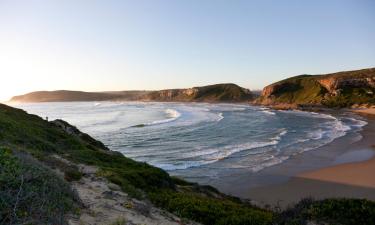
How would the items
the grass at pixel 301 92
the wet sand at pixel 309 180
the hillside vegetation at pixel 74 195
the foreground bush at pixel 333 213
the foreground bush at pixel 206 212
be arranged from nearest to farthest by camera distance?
the hillside vegetation at pixel 74 195 < the foreground bush at pixel 333 213 < the foreground bush at pixel 206 212 < the wet sand at pixel 309 180 < the grass at pixel 301 92

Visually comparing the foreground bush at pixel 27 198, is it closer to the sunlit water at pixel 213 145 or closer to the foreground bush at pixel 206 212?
the foreground bush at pixel 206 212

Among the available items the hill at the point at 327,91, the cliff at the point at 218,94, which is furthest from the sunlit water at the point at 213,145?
the cliff at the point at 218,94

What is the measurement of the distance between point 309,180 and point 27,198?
20194 millimetres

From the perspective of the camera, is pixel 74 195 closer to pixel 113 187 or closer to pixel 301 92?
pixel 113 187

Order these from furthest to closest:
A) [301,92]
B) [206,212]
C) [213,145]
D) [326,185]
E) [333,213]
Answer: [301,92] → [213,145] → [326,185] → [206,212] → [333,213]

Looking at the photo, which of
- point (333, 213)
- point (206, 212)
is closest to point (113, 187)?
point (206, 212)

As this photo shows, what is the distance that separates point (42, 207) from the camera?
5.87 meters

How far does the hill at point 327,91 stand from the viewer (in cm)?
10300

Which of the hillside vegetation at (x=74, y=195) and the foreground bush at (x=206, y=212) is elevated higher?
the hillside vegetation at (x=74, y=195)

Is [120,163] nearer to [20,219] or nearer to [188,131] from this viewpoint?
[20,219]

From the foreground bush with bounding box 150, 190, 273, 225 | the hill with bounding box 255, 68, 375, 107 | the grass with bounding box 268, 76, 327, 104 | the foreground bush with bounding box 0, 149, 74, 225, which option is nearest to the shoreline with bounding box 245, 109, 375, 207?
the foreground bush with bounding box 150, 190, 273, 225

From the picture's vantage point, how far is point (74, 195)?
9.03m

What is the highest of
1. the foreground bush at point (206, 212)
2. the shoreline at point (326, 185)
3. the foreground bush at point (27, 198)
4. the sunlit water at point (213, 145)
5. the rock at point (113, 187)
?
the foreground bush at point (27, 198)

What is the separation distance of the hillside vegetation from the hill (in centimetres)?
9294
